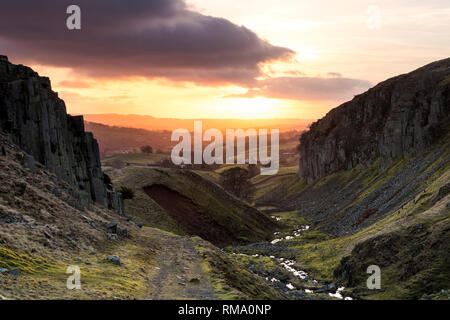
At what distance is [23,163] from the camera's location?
55406mm

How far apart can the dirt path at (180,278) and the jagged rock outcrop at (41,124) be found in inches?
720

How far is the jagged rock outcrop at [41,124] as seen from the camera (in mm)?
61781

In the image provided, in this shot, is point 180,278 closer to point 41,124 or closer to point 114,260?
point 114,260

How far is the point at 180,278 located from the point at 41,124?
37.7m

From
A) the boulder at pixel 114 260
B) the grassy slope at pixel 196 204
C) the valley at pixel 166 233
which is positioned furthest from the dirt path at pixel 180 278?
the grassy slope at pixel 196 204

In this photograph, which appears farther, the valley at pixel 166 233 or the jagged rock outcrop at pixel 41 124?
the jagged rock outcrop at pixel 41 124

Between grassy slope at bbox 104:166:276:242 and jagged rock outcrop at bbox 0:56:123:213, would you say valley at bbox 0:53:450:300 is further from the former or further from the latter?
grassy slope at bbox 104:166:276:242

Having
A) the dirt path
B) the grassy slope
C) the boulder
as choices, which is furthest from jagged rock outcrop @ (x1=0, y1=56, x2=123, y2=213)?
the grassy slope

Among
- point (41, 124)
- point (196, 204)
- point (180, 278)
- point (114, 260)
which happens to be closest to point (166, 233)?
point (41, 124)

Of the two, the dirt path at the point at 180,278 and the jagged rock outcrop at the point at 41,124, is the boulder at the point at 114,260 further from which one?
the jagged rock outcrop at the point at 41,124

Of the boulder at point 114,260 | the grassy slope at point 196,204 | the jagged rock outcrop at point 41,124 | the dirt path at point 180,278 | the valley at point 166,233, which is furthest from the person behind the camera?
Answer: the grassy slope at point 196,204
